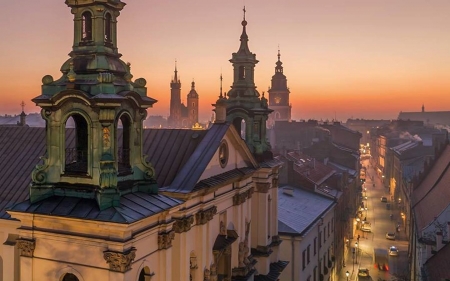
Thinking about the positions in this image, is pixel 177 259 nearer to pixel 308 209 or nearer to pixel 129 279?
pixel 129 279

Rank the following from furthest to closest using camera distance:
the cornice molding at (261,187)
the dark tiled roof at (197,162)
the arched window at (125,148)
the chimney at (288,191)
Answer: the chimney at (288,191) < the cornice molding at (261,187) < the dark tiled roof at (197,162) < the arched window at (125,148)

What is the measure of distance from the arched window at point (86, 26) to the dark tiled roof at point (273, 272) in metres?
20.6

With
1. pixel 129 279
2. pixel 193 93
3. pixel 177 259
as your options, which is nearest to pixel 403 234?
pixel 177 259

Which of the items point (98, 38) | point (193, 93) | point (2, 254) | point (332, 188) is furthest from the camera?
point (193, 93)

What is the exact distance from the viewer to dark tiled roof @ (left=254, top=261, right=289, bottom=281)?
32.2 metres

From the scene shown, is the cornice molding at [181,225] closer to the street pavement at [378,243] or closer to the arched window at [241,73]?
the arched window at [241,73]

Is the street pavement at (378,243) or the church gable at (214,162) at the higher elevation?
the church gable at (214,162)

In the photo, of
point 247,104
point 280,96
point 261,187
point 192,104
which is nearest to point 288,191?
point 261,187

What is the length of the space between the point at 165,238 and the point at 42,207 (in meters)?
4.43

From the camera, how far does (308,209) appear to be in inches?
1842

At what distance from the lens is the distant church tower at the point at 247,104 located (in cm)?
3331

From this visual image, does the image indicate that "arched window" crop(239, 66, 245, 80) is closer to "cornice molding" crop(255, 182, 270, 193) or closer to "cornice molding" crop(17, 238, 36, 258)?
"cornice molding" crop(255, 182, 270, 193)

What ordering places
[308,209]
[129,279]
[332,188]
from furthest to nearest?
[332,188]
[308,209]
[129,279]

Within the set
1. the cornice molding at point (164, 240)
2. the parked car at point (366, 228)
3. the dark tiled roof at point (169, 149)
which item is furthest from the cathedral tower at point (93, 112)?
the parked car at point (366, 228)
